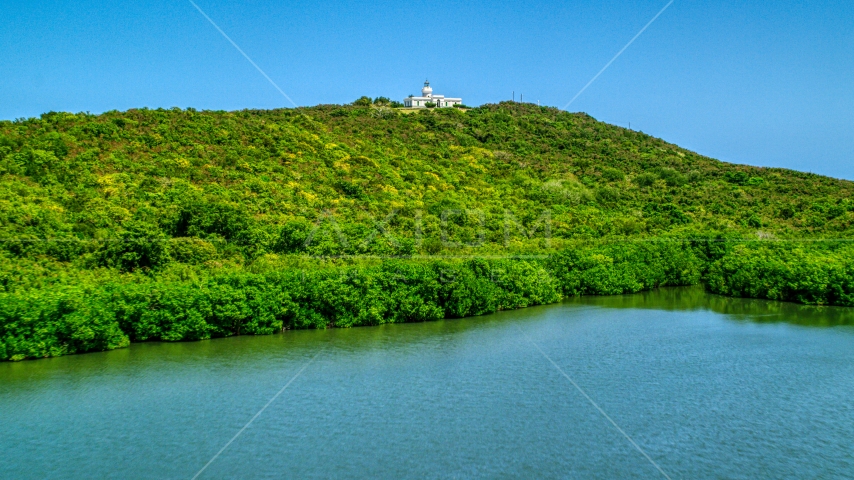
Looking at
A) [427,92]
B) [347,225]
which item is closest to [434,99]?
[427,92]

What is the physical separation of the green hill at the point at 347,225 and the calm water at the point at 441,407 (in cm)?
211

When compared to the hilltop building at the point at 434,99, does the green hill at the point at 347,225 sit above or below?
below

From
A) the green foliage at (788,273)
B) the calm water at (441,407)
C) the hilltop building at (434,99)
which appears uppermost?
the hilltop building at (434,99)

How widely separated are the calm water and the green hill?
2111mm

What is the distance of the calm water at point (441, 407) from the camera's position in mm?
13523

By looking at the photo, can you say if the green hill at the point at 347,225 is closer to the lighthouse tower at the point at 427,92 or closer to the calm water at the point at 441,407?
the calm water at the point at 441,407

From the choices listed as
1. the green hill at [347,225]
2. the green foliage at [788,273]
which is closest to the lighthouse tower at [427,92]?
the green hill at [347,225]

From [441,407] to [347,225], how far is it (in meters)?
21.7

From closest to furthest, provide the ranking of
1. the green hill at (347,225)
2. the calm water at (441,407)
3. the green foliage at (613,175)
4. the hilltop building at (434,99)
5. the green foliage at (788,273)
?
the calm water at (441,407), the green hill at (347,225), the green foliage at (788,273), the green foliage at (613,175), the hilltop building at (434,99)

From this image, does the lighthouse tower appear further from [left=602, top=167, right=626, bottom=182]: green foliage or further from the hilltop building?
[left=602, top=167, right=626, bottom=182]: green foliage

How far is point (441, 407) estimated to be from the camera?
660 inches

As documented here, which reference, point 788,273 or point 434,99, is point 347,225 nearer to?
point 788,273

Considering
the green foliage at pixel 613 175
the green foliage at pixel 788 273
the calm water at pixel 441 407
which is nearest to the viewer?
the calm water at pixel 441 407

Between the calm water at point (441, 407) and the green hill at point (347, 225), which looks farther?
the green hill at point (347, 225)
